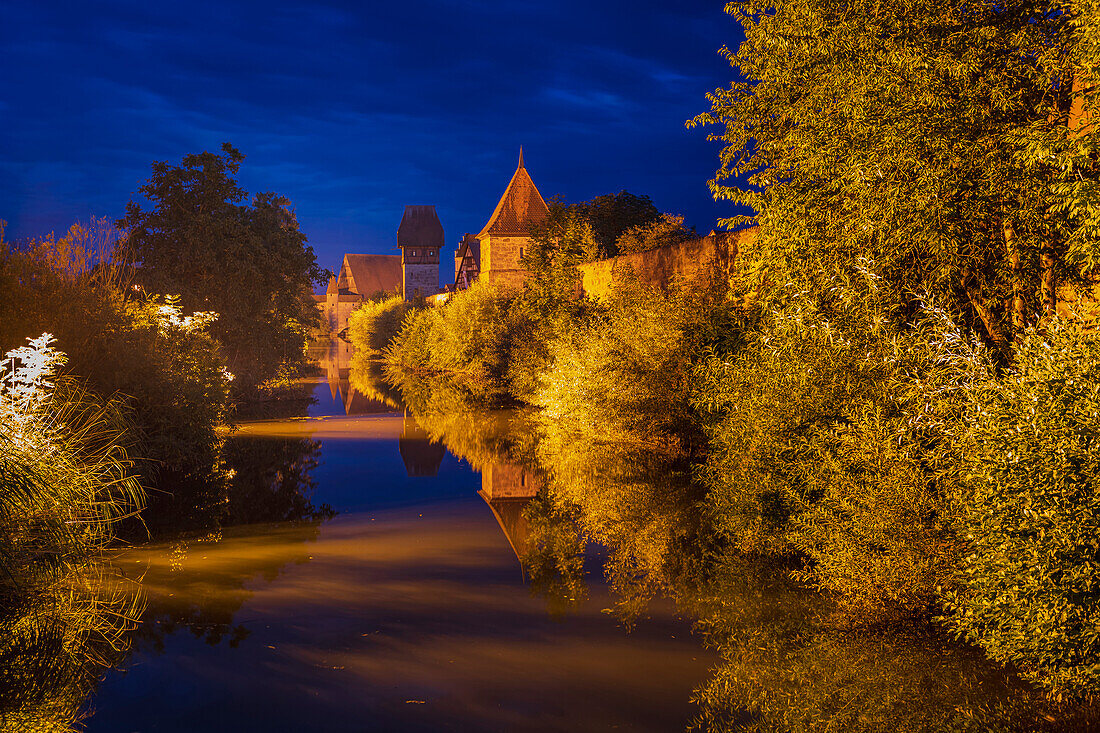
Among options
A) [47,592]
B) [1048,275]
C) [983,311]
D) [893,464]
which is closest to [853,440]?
[893,464]

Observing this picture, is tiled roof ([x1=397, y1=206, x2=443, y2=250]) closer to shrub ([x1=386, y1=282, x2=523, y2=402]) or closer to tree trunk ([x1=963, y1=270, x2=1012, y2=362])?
shrub ([x1=386, y1=282, x2=523, y2=402])

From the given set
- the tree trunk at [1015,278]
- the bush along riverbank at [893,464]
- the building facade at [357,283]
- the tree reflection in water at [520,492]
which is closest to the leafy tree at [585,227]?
the tree reflection in water at [520,492]

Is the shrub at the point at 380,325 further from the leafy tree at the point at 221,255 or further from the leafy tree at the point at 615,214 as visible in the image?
the leafy tree at the point at 221,255

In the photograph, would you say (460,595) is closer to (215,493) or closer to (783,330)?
(783,330)

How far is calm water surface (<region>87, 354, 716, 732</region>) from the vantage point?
6.61 meters

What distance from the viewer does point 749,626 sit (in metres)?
8.72

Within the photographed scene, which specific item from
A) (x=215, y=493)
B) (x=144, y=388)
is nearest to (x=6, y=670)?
(x=215, y=493)

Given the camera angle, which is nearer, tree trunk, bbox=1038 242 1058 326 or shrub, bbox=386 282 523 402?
tree trunk, bbox=1038 242 1058 326

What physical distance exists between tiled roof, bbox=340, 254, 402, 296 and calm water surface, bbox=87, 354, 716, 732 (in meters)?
115

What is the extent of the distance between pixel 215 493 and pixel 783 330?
10.3 m

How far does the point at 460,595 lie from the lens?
976 cm

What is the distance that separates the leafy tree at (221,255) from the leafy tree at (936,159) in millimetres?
24462

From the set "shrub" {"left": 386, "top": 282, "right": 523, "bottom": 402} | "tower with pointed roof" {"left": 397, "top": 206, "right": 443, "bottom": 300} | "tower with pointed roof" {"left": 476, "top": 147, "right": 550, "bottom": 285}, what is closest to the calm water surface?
"shrub" {"left": 386, "top": 282, "right": 523, "bottom": 402}

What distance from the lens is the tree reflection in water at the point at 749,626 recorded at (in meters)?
6.58
